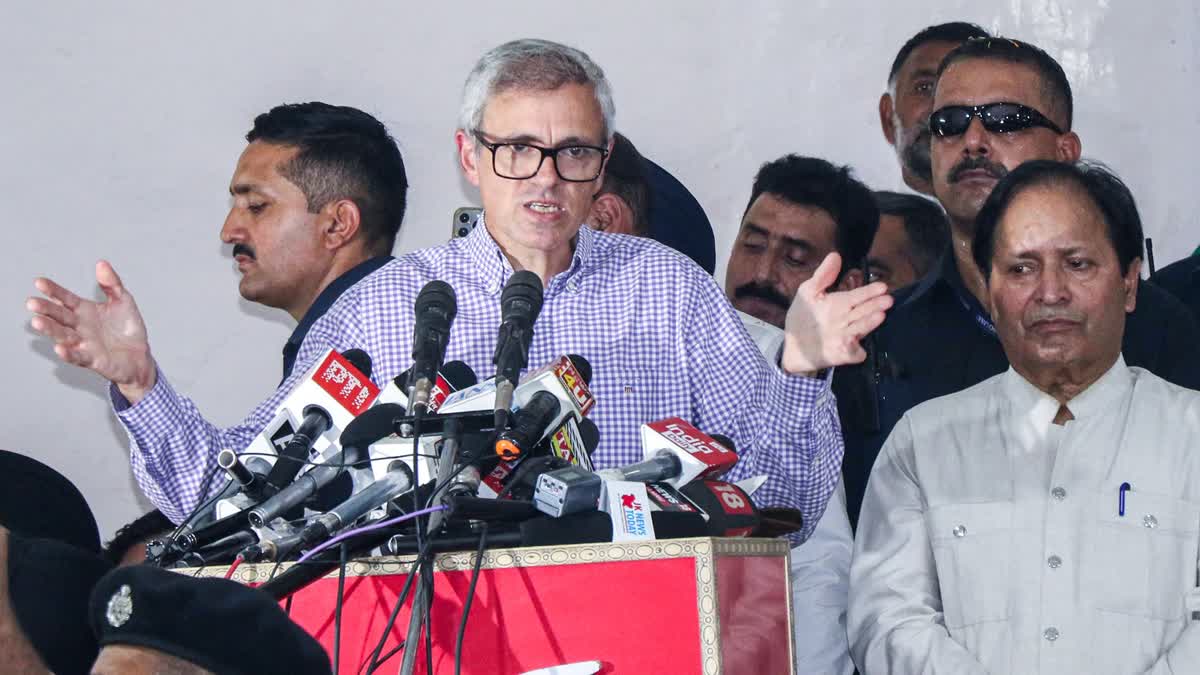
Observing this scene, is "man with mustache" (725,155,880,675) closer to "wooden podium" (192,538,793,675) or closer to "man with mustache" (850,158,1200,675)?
"man with mustache" (850,158,1200,675)

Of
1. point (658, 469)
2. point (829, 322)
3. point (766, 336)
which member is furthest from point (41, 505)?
point (829, 322)

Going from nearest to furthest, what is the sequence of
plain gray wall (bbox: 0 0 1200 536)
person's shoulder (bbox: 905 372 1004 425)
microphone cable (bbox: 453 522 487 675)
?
1. microphone cable (bbox: 453 522 487 675)
2. person's shoulder (bbox: 905 372 1004 425)
3. plain gray wall (bbox: 0 0 1200 536)

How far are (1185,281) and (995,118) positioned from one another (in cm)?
69

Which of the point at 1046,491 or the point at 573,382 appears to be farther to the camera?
the point at 1046,491

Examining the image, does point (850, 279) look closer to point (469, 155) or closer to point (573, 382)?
point (469, 155)

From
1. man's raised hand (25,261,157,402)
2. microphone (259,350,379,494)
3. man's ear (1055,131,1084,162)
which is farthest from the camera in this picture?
man's ear (1055,131,1084,162)

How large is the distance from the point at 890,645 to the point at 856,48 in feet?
8.60

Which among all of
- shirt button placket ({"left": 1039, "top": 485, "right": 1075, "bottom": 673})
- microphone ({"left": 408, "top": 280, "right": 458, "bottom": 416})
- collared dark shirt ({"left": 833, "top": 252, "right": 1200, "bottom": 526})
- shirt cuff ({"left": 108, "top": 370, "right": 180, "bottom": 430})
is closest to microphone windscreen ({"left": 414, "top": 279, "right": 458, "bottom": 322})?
microphone ({"left": 408, "top": 280, "right": 458, "bottom": 416})

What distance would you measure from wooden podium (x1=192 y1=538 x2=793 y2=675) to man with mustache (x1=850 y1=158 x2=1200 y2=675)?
2.92 ft

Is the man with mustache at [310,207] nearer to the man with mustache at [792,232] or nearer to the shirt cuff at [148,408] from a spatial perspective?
the man with mustache at [792,232]

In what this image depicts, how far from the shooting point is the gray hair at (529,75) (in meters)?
2.91

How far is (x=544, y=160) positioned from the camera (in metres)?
2.87

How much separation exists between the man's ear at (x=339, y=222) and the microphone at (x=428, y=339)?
216cm

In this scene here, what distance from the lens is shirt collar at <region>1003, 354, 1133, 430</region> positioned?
9.84ft
